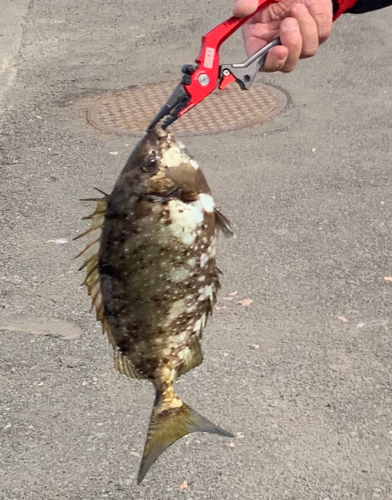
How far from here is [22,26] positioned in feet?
32.8

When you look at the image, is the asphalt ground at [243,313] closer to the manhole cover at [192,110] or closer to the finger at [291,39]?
the manhole cover at [192,110]

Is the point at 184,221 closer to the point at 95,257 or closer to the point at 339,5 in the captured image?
the point at 95,257

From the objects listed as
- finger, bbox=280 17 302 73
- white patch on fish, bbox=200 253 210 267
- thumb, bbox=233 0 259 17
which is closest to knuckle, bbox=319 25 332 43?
finger, bbox=280 17 302 73

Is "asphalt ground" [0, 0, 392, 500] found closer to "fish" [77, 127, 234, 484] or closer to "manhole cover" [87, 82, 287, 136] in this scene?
"manhole cover" [87, 82, 287, 136]

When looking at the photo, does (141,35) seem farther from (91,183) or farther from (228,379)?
(228,379)

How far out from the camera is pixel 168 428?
7.41ft

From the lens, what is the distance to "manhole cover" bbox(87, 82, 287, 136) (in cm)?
718

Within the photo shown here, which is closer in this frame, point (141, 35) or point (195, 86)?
point (195, 86)

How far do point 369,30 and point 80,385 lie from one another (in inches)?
252

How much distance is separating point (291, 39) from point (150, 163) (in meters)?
0.88

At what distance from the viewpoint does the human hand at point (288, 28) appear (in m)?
2.72

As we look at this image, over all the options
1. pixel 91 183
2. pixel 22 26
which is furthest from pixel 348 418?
pixel 22 26

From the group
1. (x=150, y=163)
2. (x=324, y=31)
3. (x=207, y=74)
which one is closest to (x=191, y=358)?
(x=150, y=163)

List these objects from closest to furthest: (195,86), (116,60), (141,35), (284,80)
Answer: (195,86)
(284,80)
(116,60)
(141,35)
